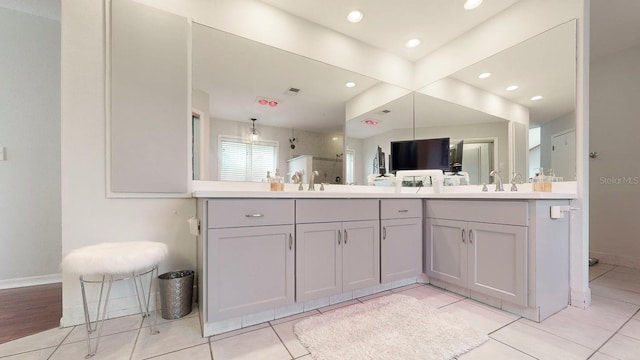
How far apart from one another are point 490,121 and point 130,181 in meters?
3.21

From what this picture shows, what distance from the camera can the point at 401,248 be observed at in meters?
2.28

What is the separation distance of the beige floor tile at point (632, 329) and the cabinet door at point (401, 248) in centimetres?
124

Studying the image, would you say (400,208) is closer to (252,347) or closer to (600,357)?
(600,357)

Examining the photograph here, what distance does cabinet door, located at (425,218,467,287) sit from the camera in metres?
2.11

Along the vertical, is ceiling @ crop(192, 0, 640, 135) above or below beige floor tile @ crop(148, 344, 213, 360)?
above

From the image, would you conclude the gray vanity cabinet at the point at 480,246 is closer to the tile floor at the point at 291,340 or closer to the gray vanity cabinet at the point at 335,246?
the tile floor at the point at 291,340

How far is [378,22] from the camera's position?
2477 mm

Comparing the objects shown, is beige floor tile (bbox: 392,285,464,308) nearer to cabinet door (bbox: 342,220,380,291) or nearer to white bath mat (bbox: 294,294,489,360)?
white bath mat (bbox: 294,294,489,360)

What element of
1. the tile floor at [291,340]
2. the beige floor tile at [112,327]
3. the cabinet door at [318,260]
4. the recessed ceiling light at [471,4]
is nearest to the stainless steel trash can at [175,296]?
the tile floor at [291,340]

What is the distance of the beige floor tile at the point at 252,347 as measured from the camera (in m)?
1.35

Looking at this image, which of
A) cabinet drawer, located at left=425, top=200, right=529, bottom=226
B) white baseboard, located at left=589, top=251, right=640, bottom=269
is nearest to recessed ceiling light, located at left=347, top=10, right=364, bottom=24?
cabinet drawer, located at left=425, top=200, right=529, bottom=226

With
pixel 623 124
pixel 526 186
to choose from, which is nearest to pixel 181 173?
pixel 526 186

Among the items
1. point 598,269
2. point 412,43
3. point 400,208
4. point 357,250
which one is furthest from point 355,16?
point 598,269

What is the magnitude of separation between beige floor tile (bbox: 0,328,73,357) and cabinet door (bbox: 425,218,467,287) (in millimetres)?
2664
